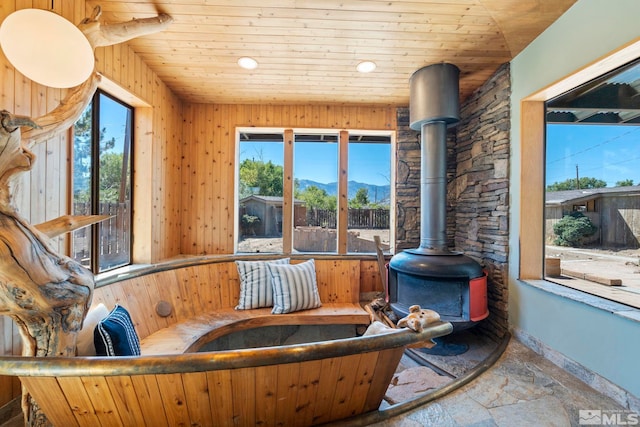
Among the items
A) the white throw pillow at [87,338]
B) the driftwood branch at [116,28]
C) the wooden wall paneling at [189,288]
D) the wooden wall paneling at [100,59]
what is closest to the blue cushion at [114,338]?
the white throw pillow at [87,338]

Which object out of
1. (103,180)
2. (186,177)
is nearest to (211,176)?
(186,177)

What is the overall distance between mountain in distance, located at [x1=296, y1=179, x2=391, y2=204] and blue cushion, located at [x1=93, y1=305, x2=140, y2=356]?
7.88 feet

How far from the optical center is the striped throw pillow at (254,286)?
284 centimetres

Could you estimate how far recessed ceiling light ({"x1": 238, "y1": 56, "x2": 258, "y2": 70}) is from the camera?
253 centimetres

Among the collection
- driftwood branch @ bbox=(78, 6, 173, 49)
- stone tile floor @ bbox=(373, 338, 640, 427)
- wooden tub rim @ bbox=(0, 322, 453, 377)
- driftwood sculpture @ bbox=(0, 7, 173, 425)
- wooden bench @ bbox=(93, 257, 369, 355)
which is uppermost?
driftwood branch @ bbox=(78, 6, 173, 49)

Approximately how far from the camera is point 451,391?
5.25 feet

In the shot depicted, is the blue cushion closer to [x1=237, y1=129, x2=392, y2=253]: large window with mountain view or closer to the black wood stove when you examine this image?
[x1=237, y1=129, x2=392, y2=253]: large window with mountain view

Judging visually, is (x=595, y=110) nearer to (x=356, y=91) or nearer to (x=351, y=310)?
(x=356, y=91)

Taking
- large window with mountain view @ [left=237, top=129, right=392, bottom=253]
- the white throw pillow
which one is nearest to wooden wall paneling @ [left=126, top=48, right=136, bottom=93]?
large window with mountain view @ [left=237, top=129, right=392, bottom=253]

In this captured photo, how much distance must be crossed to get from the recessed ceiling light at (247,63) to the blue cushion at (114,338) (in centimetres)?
228

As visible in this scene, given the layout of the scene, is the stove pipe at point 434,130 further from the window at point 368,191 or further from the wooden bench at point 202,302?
the wooden bench at point 202,302

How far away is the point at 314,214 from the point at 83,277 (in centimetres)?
251

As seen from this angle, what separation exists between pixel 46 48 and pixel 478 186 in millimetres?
3466

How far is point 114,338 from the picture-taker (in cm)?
140
